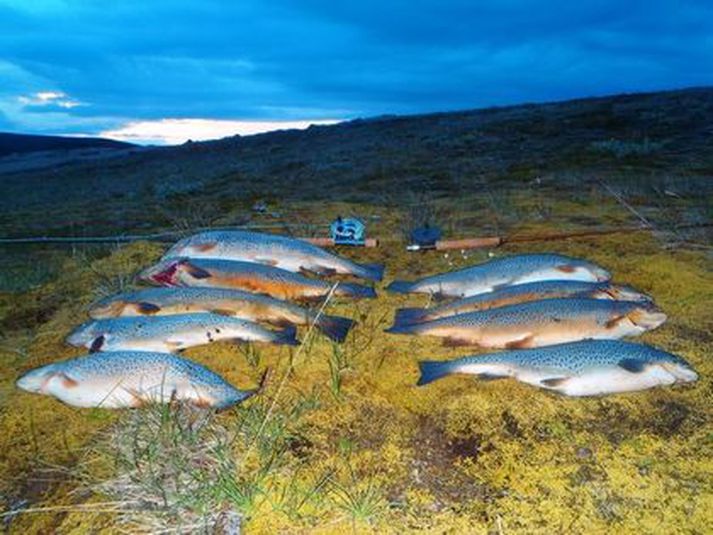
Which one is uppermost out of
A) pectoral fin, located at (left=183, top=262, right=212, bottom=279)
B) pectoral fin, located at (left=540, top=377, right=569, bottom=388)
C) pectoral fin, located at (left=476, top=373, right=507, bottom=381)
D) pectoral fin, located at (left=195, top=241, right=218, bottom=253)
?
pectoral fin, located at (left=195, top=241, right=218, bottom=253)

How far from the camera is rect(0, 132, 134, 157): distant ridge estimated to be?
56.6 m

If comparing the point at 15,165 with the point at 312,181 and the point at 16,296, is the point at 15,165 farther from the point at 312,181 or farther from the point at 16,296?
the point at 16,296

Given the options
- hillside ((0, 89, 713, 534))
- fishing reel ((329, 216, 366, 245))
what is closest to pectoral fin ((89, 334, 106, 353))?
hillside ((0, 89, 713, 534))

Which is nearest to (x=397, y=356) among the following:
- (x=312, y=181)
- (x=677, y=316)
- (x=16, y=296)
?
(x=677, y=316)

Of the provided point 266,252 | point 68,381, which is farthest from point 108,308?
point 266,252

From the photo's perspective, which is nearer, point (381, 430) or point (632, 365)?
point (381, 430)

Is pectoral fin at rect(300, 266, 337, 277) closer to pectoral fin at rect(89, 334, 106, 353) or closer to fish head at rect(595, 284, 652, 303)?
pectoral fin at rect(89, 334, 106, 353)

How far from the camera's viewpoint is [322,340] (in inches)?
182

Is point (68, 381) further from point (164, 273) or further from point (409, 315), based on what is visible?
point (409, 315)

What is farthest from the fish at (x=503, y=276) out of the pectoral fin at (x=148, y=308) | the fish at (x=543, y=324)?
the pectoral fin at (x=148, y=308)

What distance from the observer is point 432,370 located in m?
3.95

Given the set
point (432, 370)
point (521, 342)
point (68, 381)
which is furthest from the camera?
point (521, 342)

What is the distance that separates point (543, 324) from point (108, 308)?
3.47m

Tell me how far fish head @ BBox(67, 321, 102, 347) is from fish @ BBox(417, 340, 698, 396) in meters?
2.45
